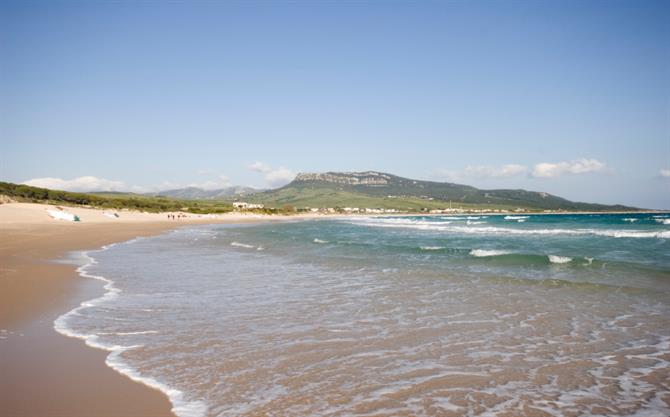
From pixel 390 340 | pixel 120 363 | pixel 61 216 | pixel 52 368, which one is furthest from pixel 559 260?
pixel 61 216

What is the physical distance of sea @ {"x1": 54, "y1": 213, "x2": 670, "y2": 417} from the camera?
5.12m

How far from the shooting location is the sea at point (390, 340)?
16.8ft

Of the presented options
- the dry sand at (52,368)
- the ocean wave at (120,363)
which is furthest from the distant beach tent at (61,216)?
the ocean wave at (120,363)

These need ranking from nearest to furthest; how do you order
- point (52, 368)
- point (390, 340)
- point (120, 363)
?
point (52, 368) → point (120, 363) → point (390, 340)

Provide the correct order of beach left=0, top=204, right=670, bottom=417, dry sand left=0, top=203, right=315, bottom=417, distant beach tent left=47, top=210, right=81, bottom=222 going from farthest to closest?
distant beach tent left=47, top=210, right=81, bottom=222
beach left=0, top=204, right=670, bottom=417
dry sand left=0, top=203, right=315, bottom=417

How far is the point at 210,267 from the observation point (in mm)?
17953

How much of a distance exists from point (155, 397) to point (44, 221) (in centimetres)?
4751

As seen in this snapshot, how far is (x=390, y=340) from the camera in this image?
767cm

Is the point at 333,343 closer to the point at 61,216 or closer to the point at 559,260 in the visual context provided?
the point at 559,260

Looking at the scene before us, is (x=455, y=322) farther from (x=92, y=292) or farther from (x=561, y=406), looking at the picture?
(x=92, y=292)

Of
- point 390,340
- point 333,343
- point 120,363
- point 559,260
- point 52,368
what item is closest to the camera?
point 52,368

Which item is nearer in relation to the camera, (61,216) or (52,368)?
(52,368)

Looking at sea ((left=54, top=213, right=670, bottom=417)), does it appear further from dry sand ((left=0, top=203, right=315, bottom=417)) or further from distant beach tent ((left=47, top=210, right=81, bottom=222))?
distant beach tent ((left=47, top=210, right=81, bottom=222))

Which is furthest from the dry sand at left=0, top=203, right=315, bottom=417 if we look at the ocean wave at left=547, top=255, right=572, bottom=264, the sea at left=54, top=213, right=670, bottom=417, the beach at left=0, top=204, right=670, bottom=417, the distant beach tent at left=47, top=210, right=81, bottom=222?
the distant beach tent at left=47, top=210, right=81, bottom=222
